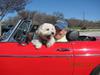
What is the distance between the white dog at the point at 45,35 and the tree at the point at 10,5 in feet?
75.7

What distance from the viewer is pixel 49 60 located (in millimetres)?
5941

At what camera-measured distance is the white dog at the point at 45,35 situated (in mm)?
6000

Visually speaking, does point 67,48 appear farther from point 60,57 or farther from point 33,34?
point 33,34

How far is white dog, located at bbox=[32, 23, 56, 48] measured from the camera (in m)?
6.00

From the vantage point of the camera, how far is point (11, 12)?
105 ft

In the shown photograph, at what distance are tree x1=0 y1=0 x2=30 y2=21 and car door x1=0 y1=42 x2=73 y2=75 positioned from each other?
2317 cm

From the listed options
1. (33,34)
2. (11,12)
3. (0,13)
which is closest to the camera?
(33,34)

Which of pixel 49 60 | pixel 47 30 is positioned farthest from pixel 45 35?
pixel 49 60

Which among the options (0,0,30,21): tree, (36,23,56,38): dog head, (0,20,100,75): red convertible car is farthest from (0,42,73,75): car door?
(0,0,30,21): tree

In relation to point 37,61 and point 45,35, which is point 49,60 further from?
point 45,35

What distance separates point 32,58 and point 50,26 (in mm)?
633

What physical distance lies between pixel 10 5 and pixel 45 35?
26022 mm

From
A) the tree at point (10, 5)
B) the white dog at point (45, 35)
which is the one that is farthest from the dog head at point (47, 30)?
the tree at point (10, 5)

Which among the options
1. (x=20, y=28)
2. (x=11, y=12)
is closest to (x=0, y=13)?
(x=11, y=12)
